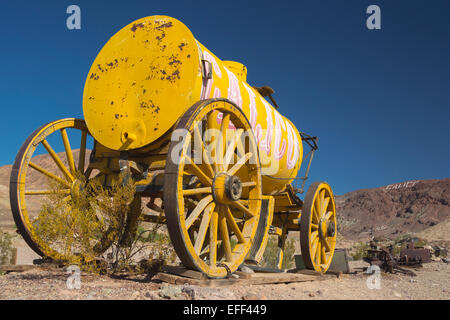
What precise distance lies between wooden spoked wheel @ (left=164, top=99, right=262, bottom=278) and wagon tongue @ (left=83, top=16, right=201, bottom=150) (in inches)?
18.9

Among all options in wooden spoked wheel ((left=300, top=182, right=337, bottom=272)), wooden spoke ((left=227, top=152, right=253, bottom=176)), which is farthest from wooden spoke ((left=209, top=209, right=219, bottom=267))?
wooden spoked wheel ((left=300, top=182, right=337, bottom=272))

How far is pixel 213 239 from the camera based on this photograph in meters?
4.62

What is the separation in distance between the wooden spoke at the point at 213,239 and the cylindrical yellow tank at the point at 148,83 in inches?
46.9

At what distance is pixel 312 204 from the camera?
7.12 meters

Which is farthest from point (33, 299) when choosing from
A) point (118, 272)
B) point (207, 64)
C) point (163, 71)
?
point (207, 64)

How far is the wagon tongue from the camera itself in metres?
4.82

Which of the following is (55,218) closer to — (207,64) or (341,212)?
(207,64)

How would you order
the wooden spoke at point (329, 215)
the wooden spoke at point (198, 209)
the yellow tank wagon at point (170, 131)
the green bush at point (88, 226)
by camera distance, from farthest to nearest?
the wooden spoke at point (329, 215) → the green bush at point (88, 226) → the yellow tank wagon at point (170, 131) → the wooden spoke at point (198, 209)

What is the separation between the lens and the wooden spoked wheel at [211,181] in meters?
3.91

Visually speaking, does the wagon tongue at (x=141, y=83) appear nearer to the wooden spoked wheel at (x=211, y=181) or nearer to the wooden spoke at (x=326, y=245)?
the wooden spoked wheel at (x=211, y=181)

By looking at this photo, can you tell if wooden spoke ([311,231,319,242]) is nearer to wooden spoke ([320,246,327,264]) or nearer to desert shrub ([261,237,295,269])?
wooden spoke ([320,246,327,264])

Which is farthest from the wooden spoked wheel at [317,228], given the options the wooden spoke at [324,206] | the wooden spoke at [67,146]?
the wooden spoke at [67,146]

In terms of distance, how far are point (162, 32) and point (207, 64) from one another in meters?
0.77

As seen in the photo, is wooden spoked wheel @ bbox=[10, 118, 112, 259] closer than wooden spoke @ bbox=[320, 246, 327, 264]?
Yes
